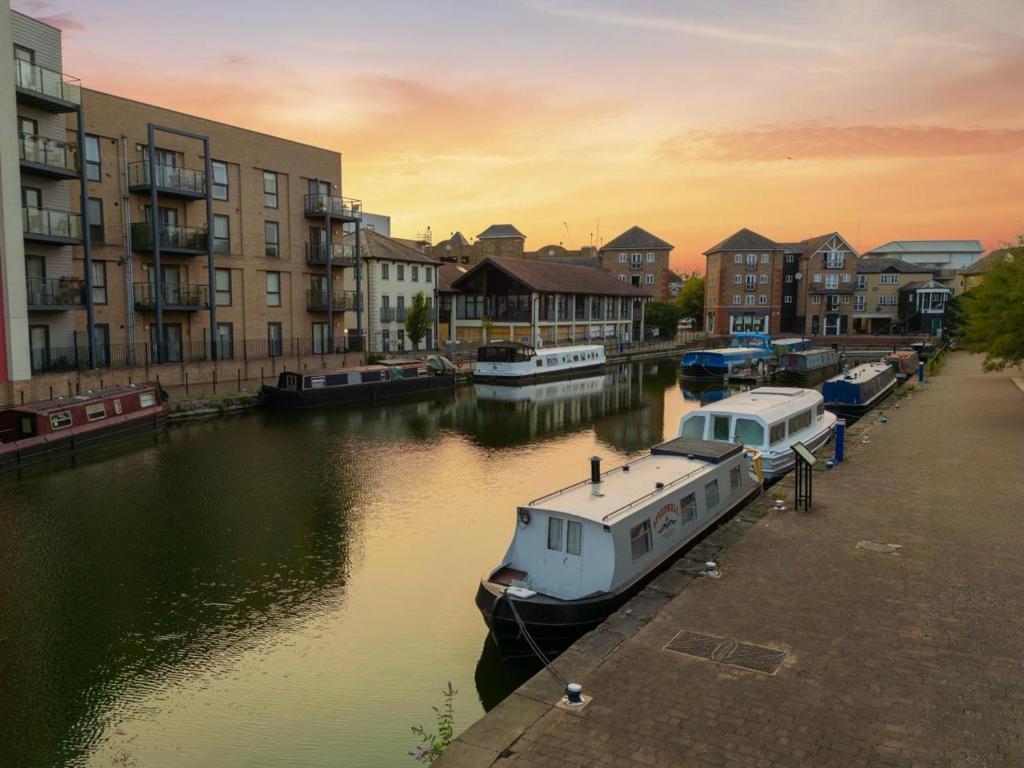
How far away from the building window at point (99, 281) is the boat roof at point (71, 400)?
703cm

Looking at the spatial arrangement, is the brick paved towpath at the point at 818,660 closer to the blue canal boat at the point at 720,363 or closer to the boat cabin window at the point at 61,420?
the boat cabin window at the point at 61,420

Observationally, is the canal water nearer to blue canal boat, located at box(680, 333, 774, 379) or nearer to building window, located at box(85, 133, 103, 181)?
building window, located at box(85, 133, 103, 181)

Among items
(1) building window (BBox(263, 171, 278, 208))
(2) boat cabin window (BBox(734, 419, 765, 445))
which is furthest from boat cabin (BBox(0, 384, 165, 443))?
(2) boat cabin window (BBox(734, 419, 765, 445))

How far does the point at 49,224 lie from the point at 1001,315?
38.6 meters

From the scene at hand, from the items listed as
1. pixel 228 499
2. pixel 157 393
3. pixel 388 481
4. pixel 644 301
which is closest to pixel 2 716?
pixel 228 499

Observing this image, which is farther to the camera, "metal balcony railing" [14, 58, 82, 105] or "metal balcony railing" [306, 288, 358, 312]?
"metal balcony railing" [306, 288, 358, 312]

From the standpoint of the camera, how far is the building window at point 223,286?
4031cm

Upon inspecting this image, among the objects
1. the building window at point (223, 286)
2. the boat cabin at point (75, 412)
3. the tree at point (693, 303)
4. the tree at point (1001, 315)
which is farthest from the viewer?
the tree at point (693, 303)

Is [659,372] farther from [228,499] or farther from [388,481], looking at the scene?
[228,499]

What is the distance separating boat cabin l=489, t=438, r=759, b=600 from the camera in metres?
11.4

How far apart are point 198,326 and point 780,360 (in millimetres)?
41045

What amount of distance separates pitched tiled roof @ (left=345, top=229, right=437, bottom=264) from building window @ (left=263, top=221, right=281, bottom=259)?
910 centimetres

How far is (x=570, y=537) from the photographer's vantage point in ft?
37.8

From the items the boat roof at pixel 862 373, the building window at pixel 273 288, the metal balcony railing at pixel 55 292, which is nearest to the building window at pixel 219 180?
the building window at pixel 273 288
